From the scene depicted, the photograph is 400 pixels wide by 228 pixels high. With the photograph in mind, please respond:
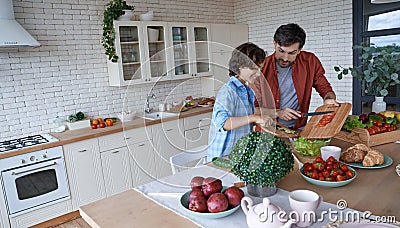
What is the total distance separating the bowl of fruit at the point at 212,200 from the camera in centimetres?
113

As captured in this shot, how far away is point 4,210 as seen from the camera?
2.79m

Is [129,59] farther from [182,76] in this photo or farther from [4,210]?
[4,210]

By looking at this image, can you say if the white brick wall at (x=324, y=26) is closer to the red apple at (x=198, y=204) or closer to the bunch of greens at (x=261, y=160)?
the bunch of greens at (x=261, y=160)

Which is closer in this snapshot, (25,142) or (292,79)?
(292,79)

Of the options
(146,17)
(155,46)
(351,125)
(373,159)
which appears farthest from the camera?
(155,46)

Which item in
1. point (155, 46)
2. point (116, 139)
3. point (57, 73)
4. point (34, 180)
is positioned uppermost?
point (155, 46)

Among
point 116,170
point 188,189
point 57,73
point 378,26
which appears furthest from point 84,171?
point 378,26

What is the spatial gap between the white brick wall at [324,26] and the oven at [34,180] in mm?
3311

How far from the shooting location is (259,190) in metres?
1.28

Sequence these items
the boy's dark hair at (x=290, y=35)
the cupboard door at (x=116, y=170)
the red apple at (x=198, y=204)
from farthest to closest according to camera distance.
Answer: the cupboard door at (x=116, y=170)
the boy's dark hair at (x=290, y=35)
the red apple at (x=198, y=204)

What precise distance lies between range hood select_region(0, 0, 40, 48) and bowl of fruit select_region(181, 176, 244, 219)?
242cm

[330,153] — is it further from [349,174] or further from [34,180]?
[34,180]

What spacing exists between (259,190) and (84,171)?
2407mm

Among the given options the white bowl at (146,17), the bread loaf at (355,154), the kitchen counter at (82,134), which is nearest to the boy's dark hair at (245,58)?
the bread loaf at (355,154)
